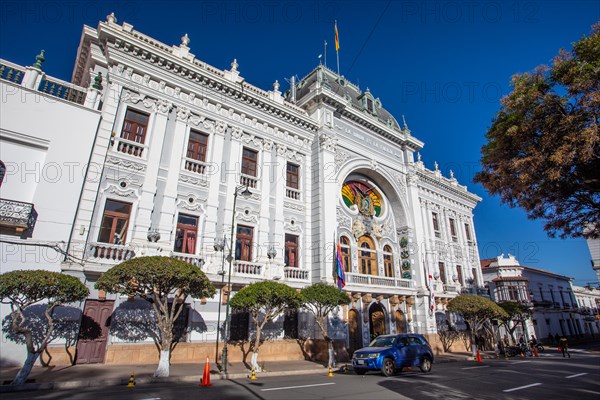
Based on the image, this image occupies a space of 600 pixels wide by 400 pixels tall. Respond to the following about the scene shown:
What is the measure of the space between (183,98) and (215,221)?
6795 millimetres

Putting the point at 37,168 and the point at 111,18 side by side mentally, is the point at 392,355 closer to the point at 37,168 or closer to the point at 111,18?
the point at 37,168

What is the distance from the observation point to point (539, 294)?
43375mm

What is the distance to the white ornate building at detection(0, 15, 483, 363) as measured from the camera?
46.8 ft

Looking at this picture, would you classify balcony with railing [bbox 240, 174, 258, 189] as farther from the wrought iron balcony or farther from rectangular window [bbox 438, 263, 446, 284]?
rectangular window [bbox 438, 263, 446, 284]

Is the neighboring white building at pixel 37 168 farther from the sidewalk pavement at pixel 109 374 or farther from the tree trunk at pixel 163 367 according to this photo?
the tree trunk at pixel 163 367

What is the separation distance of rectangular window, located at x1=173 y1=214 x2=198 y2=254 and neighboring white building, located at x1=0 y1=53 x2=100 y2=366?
14.1ft

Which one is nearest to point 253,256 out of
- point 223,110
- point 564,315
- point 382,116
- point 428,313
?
point 223,110

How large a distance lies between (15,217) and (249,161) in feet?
36.2

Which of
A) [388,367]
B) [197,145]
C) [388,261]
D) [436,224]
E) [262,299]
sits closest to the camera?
[388,367]

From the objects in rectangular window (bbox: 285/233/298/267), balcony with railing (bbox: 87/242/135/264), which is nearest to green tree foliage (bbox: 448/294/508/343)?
rectangular window (bbox: 285/233/298/267)

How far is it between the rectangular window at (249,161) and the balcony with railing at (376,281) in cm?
872

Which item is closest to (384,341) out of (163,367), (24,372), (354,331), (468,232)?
(354,331)

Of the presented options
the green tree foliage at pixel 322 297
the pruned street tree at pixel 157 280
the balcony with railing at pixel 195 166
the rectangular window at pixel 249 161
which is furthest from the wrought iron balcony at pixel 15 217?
the green tree foliage at pixel 322 297

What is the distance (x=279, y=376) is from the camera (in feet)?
41.8
